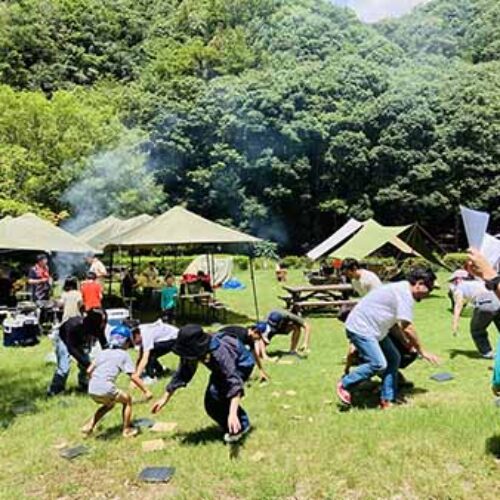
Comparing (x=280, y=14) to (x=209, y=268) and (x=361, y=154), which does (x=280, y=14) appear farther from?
(x=209, y=268)

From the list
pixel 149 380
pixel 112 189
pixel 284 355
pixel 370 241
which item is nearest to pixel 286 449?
pixel 149 380

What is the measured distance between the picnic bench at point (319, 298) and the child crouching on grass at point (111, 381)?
8380 millimetres

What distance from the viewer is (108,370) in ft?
19.4

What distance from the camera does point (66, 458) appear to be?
219 inches

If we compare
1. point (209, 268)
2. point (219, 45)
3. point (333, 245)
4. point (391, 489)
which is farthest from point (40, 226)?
point (219, 45)

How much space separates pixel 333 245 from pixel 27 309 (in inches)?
398

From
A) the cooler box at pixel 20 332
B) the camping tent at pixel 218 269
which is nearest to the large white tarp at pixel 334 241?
the camping tent at pixel 218 269

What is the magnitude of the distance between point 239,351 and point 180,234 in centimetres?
765

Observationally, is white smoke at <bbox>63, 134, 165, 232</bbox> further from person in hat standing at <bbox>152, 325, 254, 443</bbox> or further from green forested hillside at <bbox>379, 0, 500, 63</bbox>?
green forested hillside at <bbox>379, 0, 500, 63</bbox>

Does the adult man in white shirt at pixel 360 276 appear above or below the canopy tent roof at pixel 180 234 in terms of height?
below

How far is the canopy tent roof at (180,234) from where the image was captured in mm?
12692

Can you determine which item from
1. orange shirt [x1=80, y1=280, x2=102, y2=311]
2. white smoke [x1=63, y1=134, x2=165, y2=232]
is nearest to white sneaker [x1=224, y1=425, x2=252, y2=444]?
orange shirt [x1=80, y1=280, x2=102, y2=311]

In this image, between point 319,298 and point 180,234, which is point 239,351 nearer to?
point 180,234

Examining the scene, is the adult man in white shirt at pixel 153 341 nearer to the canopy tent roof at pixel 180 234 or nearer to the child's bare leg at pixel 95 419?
the child's bare leg at pixel 95 419
